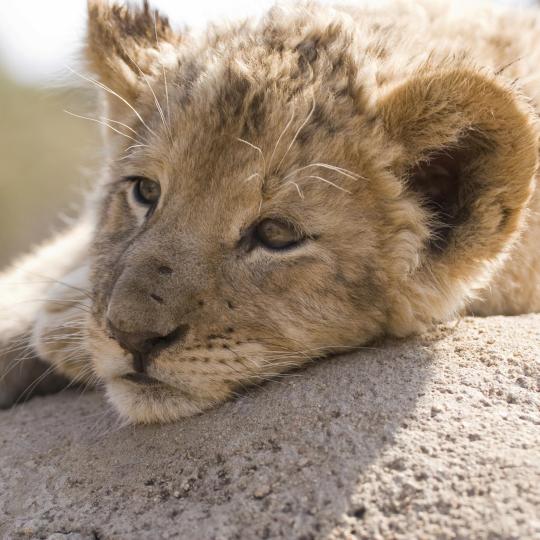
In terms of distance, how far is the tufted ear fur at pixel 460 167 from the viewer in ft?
8.70

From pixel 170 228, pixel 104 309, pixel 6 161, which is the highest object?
pixel 170 228

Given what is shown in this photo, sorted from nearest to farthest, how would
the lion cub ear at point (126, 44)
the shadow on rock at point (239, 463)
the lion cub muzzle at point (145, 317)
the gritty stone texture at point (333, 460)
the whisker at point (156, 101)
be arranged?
the gritty stone texture at point (333, 460)
the shadow on rock at point (239, 463)
the lion cub muzzle at point (145, 317)
the whisker at point (156, 101)
the lion cub ear at point (126, 44)

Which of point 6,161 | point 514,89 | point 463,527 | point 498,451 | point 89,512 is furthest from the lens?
point 6,161

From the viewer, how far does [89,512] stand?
244 cm

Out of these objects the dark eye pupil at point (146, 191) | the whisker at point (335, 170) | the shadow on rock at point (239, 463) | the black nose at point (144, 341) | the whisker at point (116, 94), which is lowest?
the shadow on rock at point (239, 463)

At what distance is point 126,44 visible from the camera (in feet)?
12.1

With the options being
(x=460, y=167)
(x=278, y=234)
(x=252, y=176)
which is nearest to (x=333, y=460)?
(x=278, y=234)

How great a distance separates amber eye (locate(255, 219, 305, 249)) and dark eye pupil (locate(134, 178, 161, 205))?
53 centimetres

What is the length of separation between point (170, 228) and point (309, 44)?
3.23 feet

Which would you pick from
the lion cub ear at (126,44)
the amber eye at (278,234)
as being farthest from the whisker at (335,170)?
the lion cub ear at (126,44)

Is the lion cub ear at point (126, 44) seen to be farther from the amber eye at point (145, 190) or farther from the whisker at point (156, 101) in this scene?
the amber eye at point (145, 190)

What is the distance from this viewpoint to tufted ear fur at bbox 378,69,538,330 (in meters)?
2.65

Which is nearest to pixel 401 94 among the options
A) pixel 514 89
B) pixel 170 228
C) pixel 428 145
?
pixel 428 145

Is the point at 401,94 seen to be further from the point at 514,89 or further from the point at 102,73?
the point at 102,73
